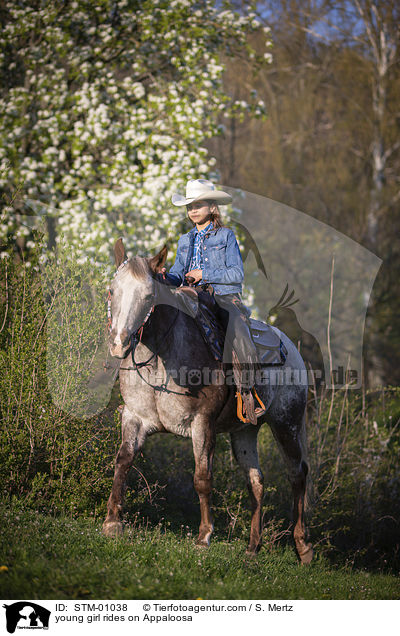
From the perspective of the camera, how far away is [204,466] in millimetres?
5539

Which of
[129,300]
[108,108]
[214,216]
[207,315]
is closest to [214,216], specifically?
[214,216]

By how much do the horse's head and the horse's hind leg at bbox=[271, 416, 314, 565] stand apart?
276cm

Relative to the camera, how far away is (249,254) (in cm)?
1242

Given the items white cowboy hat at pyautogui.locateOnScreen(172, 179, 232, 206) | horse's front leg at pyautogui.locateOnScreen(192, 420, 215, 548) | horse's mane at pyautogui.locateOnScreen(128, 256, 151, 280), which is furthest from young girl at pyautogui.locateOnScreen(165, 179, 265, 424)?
horse's mane at pyautogui.locateOnScreen(128, 256, 151, 280)

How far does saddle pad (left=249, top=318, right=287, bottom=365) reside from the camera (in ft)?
20.7

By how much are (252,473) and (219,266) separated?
241 centimetres

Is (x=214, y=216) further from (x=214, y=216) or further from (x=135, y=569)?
A: (x=135, y=569)

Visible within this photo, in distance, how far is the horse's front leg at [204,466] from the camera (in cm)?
548

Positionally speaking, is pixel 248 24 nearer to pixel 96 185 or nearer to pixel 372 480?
pixel 96 185

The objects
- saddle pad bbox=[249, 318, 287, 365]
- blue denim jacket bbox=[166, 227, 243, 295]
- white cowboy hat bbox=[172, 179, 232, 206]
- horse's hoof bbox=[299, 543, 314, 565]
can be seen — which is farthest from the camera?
horse's hoof bbox=[299, 543, 314, 565]

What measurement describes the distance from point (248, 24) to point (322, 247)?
917 cm

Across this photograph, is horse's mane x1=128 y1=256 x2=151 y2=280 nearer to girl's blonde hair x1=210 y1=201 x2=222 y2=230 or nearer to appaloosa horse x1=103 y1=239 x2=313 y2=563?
appaloosa horse x1=103 y1=239 x2=313 y2=563
